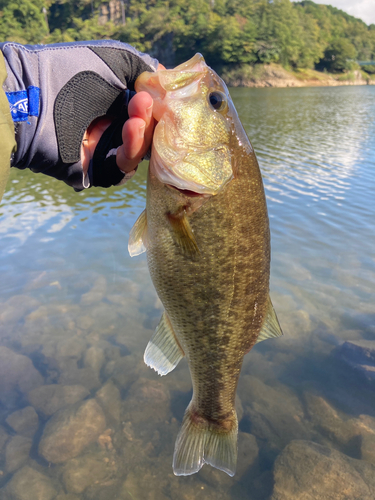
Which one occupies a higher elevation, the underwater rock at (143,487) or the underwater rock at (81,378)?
the underwater rock at (143,487)

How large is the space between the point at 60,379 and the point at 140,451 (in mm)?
1467

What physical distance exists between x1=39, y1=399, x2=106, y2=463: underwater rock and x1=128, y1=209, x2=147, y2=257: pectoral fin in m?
2.74

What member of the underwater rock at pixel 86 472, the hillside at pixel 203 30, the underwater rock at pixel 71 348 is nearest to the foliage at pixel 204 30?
the hillside at pixel 203 30

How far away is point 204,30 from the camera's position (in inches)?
2982

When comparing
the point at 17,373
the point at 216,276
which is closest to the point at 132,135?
the point at 216,276

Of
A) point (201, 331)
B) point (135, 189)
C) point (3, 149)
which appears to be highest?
point (3, 149)

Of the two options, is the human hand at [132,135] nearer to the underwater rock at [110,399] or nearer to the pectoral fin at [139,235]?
the pectoral fin at [139,235]

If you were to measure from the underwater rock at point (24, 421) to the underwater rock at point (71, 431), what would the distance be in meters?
0.19

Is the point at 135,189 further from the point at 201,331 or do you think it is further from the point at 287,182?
the point at 201,331

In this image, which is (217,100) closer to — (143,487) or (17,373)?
(143,487)

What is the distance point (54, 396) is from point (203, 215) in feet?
11.9

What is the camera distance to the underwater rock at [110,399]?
14.8 ft

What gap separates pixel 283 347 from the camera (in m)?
5.42

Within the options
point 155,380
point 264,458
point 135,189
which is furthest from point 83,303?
point 135,189
